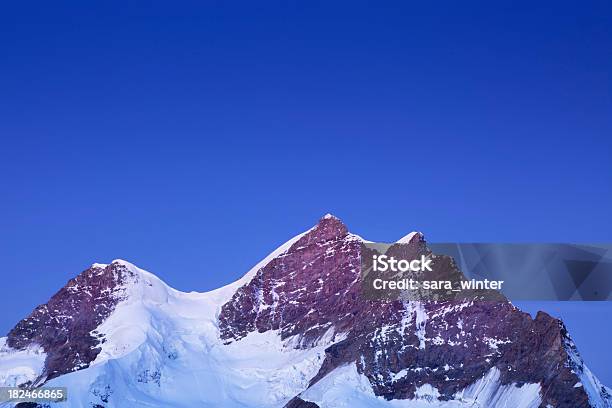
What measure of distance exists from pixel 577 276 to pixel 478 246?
35.6ft

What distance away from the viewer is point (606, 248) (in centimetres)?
11194

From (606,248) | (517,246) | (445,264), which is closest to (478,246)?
(517,246)

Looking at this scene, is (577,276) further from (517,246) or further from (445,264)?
(445,264)

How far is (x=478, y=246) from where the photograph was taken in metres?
115

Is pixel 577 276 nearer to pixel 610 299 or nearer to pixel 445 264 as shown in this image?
pixel 610 299

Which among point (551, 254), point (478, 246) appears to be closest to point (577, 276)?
point (551, 254)

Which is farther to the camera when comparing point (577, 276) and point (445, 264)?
point (445, 264)

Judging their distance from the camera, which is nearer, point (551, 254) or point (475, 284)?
point (551, 254)

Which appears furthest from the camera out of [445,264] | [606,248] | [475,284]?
[445,264]

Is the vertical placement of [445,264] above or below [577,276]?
above

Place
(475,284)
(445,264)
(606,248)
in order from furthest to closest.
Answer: (445,264), (475,284), (606,248)

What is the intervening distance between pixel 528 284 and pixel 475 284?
460 inches

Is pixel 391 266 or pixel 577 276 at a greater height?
pixel 391 266

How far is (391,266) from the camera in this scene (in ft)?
456
